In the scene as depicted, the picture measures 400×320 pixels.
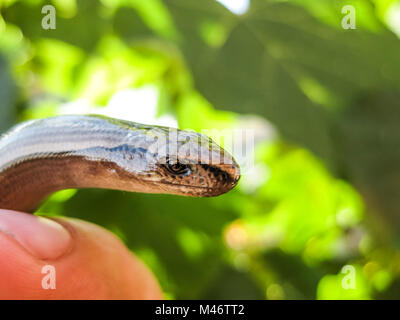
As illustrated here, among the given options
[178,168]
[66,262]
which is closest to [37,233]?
[66,262]

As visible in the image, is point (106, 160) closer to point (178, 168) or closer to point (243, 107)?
point (178, 168)

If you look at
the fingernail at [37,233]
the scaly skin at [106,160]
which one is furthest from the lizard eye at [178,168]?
the fingernail at [37,233]

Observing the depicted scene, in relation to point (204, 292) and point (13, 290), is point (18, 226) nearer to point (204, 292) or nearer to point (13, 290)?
point (13, 290)

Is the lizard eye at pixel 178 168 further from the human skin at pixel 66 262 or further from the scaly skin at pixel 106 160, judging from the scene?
the human skin at pixel 66 262

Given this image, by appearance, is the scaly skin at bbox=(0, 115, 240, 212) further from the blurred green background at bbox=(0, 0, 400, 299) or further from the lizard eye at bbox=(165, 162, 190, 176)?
the blurred green background at bbox=(0, 0, 400, 299)
